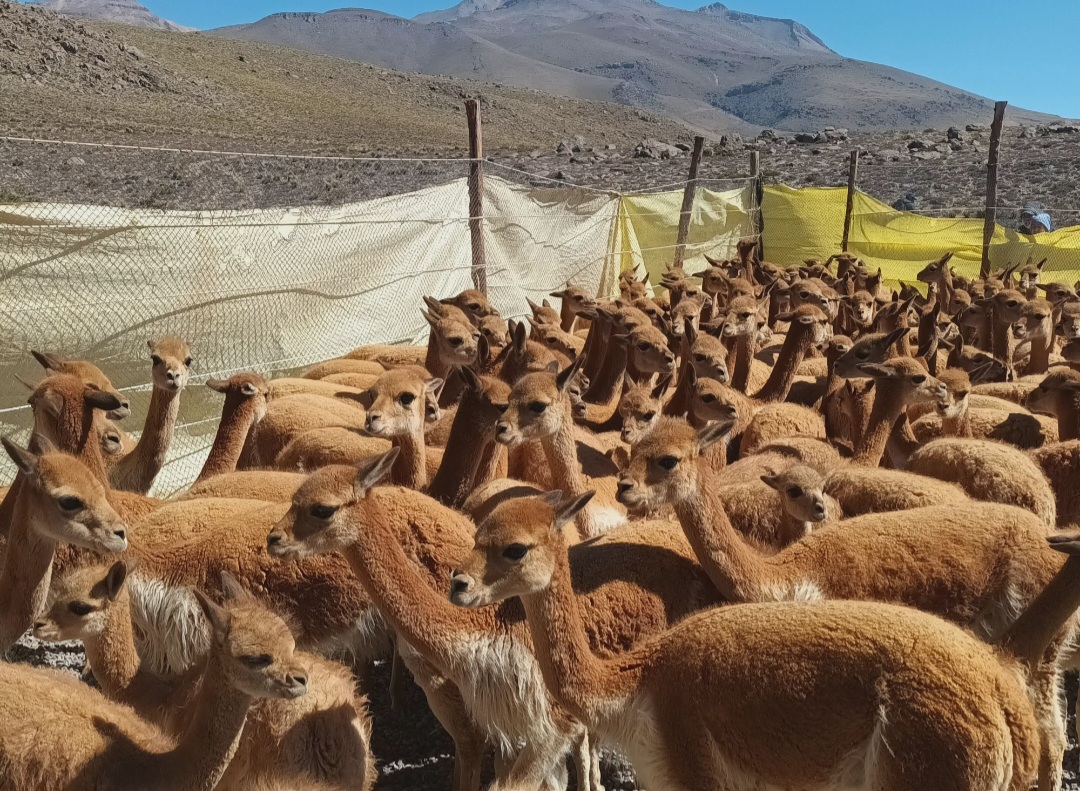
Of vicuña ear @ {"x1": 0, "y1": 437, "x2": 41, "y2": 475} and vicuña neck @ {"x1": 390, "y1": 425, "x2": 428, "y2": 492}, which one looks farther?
vicuña neck @ {"x1": 390, "y1": 425, "x2": 428, "y2": 492}

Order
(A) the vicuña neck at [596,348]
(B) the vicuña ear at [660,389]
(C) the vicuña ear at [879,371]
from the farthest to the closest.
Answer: (A) the vicuña neck at [596,348], (B) the vicuña ear at [660,389], (C) the vicuña ear at [879,371]

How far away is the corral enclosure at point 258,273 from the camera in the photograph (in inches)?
281

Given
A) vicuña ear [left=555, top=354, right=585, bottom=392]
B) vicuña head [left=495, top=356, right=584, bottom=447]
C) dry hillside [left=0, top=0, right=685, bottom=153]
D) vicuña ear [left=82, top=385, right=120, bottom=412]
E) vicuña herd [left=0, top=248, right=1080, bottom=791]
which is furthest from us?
dry hillside [left=0, top=0, right=685, bottom=153]

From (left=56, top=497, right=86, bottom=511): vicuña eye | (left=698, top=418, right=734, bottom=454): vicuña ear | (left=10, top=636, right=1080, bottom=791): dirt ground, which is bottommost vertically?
(left=10, top=636, right=1080, bottom=791): dirt ground

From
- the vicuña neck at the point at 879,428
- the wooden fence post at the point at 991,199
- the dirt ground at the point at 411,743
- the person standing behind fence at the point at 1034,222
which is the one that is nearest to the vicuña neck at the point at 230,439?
the dirt ground at the point at 411,743

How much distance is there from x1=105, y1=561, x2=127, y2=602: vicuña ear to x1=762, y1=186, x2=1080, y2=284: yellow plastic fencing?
12966 millimetres

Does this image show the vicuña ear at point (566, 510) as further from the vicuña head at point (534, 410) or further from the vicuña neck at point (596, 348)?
the vicuña neck at point (596, 348)

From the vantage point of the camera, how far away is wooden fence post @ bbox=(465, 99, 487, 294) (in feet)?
33.8

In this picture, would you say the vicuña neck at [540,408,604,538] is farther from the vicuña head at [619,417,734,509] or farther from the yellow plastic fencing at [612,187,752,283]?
the yellow plastic fencing at [612,187,752,283]

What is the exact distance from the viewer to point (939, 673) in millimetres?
3180

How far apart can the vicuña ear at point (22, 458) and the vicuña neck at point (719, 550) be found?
2.60m

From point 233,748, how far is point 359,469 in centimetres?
107

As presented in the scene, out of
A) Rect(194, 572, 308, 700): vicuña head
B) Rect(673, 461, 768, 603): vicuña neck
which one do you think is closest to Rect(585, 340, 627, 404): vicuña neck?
Rect(673, 461, 768, 603): vicuña neck

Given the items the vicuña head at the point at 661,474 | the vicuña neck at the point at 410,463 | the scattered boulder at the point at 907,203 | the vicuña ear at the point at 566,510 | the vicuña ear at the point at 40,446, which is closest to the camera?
the vicuña ear at the point at 566,510
